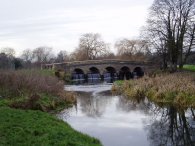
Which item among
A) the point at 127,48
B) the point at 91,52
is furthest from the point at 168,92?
the point at 91,52

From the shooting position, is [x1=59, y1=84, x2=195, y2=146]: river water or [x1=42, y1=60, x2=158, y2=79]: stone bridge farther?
[x1=42, y1=60, x2=158, y2=79]: stone bridge

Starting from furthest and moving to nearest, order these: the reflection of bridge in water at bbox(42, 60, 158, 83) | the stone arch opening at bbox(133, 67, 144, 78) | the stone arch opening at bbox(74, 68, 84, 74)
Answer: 1. the stone arch opening at bbox(74, 68, 84, 74)
2. the stone arch opening at bbox(133, 67, 144, 78)
3. the reflection of bridge in water at bbox(42, 60, 158, 83)

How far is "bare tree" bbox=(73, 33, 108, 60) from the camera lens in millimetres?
99450

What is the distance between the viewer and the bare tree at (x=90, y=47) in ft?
326

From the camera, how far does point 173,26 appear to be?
1921 inches

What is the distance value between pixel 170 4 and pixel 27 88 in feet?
90.1

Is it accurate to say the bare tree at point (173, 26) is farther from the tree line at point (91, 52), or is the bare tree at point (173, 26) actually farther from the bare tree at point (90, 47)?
the bare tree at point (90, 47)

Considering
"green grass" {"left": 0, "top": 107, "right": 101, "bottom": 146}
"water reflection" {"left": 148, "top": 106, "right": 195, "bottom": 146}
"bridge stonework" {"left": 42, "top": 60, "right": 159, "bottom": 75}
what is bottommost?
"water reflection" {"left": 148, "top": 106, "right": 195, "bottom": 146}

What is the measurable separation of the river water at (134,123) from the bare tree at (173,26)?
21194 millimetres

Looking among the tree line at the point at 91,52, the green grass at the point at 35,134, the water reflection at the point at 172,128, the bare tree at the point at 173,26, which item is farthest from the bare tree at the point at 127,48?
the green grass at the point at 35,134

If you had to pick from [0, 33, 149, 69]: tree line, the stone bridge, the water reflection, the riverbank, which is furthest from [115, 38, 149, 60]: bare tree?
the water reflection

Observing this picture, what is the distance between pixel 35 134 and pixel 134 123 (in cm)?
796

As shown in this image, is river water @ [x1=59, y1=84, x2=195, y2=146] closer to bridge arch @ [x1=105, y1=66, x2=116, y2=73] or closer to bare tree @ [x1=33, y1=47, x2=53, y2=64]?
bridge arch @ [x1=105, y1=66, x2=116, y2=73]

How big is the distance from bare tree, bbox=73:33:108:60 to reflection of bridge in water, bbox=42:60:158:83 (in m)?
24.5
